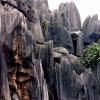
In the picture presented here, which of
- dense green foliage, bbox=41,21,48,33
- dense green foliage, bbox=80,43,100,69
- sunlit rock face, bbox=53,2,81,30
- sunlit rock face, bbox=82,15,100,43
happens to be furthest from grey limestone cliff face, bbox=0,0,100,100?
sunlit rock face, bbox=82,15,100,43

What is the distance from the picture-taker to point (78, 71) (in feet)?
115

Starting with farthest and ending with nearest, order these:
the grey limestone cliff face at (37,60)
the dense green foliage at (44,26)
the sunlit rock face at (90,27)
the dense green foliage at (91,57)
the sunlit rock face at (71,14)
Result: the sunlit rock face at (71,14)
the sunlit rock face at (90,27)
the dense green foliage at (91,57)
the dense green foliage at (44,26)
the grey limestone cliff face at (37,60)

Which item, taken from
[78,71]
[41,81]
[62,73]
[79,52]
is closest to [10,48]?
[41,81]

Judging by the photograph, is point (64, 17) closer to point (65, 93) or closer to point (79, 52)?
point (79, 52)

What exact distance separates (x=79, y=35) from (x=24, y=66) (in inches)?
754

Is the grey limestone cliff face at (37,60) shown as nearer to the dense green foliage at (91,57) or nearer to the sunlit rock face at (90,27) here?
the dense green foliage at (91,57)

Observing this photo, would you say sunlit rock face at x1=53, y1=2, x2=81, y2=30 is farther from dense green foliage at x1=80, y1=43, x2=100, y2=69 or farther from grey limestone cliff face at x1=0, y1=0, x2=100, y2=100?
dense green foliage at x1=80, y1=43, x2=100, y2=69

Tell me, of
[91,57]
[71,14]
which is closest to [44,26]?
[91,57]

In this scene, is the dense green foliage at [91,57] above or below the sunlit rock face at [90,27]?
below

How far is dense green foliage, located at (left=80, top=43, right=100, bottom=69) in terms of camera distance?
4034 centimetres

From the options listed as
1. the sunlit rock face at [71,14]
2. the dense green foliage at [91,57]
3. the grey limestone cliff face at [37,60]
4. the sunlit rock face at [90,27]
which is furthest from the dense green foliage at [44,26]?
the sunlit rock face at [90,27]

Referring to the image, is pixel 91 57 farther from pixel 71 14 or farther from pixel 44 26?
pixel 71 14

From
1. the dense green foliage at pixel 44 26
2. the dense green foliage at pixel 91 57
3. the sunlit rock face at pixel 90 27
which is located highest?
the dense green foliage at pixel 44 26

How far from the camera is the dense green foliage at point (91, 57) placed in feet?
132
